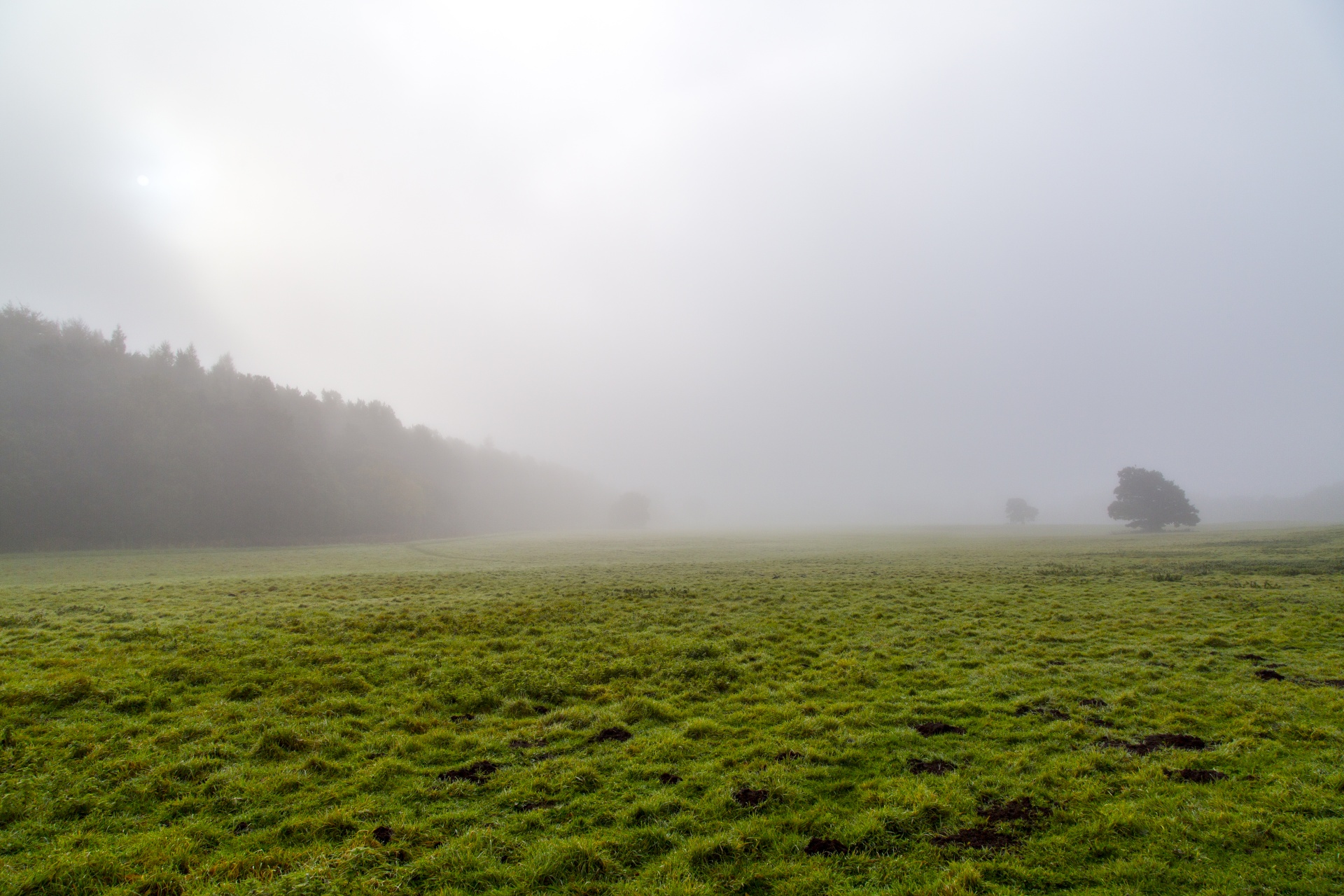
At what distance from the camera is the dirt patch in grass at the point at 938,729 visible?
38.2 feet

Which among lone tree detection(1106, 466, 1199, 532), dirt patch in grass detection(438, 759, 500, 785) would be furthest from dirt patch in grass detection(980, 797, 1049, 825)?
lone tree detection(1106, 466, 1199, 532)

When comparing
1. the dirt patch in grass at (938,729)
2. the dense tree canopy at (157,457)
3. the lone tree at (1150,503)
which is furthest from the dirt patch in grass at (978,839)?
the lone tree at (1150,503)

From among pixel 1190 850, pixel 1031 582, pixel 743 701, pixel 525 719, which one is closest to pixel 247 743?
pixel 525 719

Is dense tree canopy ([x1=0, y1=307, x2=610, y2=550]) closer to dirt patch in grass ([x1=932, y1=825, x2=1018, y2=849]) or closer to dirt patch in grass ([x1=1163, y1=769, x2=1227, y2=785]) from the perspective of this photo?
dirt patch in grass ([x1=932, y1=825, x2=1018, y2=849])

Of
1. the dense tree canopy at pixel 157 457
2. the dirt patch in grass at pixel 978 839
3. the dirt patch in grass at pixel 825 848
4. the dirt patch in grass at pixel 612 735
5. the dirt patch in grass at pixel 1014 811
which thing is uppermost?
the dense tree canopy at pixel 157 457

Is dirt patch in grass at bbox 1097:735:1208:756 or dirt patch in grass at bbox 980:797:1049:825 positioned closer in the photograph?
dirt patch in grass at bbox 980:797:1049:825

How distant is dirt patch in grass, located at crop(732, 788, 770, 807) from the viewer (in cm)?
901

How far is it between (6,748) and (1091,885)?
18901 mm

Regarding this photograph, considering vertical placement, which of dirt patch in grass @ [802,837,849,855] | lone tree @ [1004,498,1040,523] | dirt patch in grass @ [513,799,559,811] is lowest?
dirt patch in grass @ [513,799,559,811]

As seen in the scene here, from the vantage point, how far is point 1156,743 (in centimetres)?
1064

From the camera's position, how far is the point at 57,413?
72.1 meters

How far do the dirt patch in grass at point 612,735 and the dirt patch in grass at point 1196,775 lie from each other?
32.9 ft

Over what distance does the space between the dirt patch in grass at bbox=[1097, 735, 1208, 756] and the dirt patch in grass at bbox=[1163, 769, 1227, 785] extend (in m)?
0.68

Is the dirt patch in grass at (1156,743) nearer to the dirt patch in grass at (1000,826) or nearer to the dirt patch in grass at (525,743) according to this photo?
the dirt patch in grass at (1000,826)
